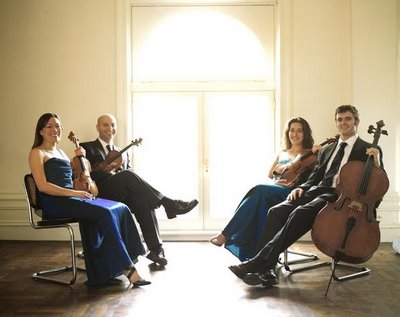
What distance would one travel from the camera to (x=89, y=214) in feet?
10.7

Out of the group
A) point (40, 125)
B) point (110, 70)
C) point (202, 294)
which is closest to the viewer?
point (202, 294)

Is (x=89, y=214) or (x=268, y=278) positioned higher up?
(x=89, y=214)

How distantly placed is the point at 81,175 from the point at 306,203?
1.72 m

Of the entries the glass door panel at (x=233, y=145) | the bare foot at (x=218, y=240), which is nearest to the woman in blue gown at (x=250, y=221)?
the bare foot at (x=218, y=240)

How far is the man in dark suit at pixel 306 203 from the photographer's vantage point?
314 centimetres

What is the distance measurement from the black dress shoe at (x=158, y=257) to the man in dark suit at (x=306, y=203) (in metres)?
0.79

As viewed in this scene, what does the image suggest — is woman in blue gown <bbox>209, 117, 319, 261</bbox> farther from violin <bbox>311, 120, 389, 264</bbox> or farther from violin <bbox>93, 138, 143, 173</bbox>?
violin <bbox>93, 138, 143, 173</bbox>


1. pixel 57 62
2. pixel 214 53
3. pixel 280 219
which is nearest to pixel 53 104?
pixel 57 62

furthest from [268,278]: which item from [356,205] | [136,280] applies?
[136,280]

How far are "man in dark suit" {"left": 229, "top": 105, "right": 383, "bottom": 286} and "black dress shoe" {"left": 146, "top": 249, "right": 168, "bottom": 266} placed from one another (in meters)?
0.79

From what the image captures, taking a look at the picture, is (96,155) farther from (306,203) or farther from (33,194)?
(306,203)

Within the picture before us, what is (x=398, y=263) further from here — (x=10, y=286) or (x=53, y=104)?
(x=53, y=104)

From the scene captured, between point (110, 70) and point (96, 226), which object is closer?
point (96, 226)

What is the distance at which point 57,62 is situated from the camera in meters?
4.85
